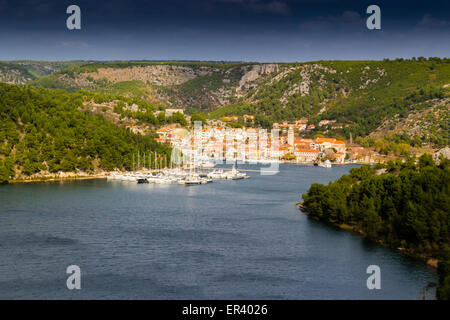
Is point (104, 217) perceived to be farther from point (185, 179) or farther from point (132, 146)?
point (132, 146)

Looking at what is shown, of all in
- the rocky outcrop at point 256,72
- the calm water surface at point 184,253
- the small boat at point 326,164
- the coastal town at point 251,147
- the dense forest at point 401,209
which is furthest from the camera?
the rocky outcrop at point 256,72

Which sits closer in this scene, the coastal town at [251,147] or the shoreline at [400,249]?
the shoreline at [400,249]

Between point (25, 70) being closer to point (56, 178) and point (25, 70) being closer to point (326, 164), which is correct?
point (326, 164)

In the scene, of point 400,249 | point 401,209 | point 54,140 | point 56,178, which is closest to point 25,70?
point 54,140

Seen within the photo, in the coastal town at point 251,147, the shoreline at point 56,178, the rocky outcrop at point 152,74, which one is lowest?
the shoreline at point 56,178

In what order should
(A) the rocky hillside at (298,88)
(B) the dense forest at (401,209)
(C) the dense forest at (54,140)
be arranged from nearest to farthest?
1. (B) the dense forest at (401,209)
2. (C) the dense forest at (54,140)
3. (A) the rocky hillside at (298,88)

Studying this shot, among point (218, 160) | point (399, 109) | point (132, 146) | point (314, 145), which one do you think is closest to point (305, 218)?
point (132, 146)

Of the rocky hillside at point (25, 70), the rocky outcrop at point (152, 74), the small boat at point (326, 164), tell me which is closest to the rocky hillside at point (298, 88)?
the rocky outcrop at point (152, 74)

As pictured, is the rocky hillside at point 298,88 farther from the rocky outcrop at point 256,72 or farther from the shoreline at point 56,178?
the shoreline at point 56,178

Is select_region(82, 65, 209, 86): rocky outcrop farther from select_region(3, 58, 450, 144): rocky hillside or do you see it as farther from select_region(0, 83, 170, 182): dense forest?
select_region(0, 83, 170, 182): dense forest
